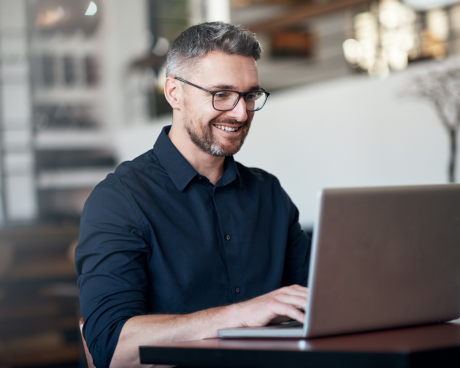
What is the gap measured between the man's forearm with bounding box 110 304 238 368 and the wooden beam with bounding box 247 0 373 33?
2573 millimetres

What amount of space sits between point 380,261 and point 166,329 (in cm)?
44

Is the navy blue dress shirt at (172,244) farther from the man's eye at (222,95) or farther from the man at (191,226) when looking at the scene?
the man's eye at (222,95)

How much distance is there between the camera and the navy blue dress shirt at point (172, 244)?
1.15 metres

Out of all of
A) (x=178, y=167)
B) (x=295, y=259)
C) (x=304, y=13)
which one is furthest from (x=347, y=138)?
(x=178, y=167)

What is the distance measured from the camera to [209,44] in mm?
1420

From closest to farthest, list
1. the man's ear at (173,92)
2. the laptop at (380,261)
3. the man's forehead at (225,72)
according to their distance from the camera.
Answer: the laptop at (380,261)
the man's forehead at (225,72)
the man's ear at (173,92)

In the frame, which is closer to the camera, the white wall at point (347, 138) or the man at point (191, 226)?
the man at point (191, 226)

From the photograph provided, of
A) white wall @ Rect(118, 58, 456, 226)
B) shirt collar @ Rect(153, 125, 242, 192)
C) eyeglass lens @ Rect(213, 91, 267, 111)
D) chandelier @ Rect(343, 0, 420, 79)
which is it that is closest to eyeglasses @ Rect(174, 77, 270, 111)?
eyeglass lens @ Rect(213, 91, 267, 111)

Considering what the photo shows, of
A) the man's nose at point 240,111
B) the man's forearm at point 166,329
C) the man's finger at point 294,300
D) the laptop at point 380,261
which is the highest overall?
the man's nose at point 240,111

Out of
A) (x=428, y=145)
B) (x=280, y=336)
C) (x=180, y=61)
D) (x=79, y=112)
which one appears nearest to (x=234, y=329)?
(x=280, y=336)

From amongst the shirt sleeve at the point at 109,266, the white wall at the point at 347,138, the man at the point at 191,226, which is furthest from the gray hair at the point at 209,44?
the white wall at the point at 347,138

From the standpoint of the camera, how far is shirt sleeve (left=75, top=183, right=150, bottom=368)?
3.66ft

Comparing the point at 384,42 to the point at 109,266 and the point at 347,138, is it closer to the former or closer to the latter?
the point at 347,138

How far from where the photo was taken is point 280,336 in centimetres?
88
